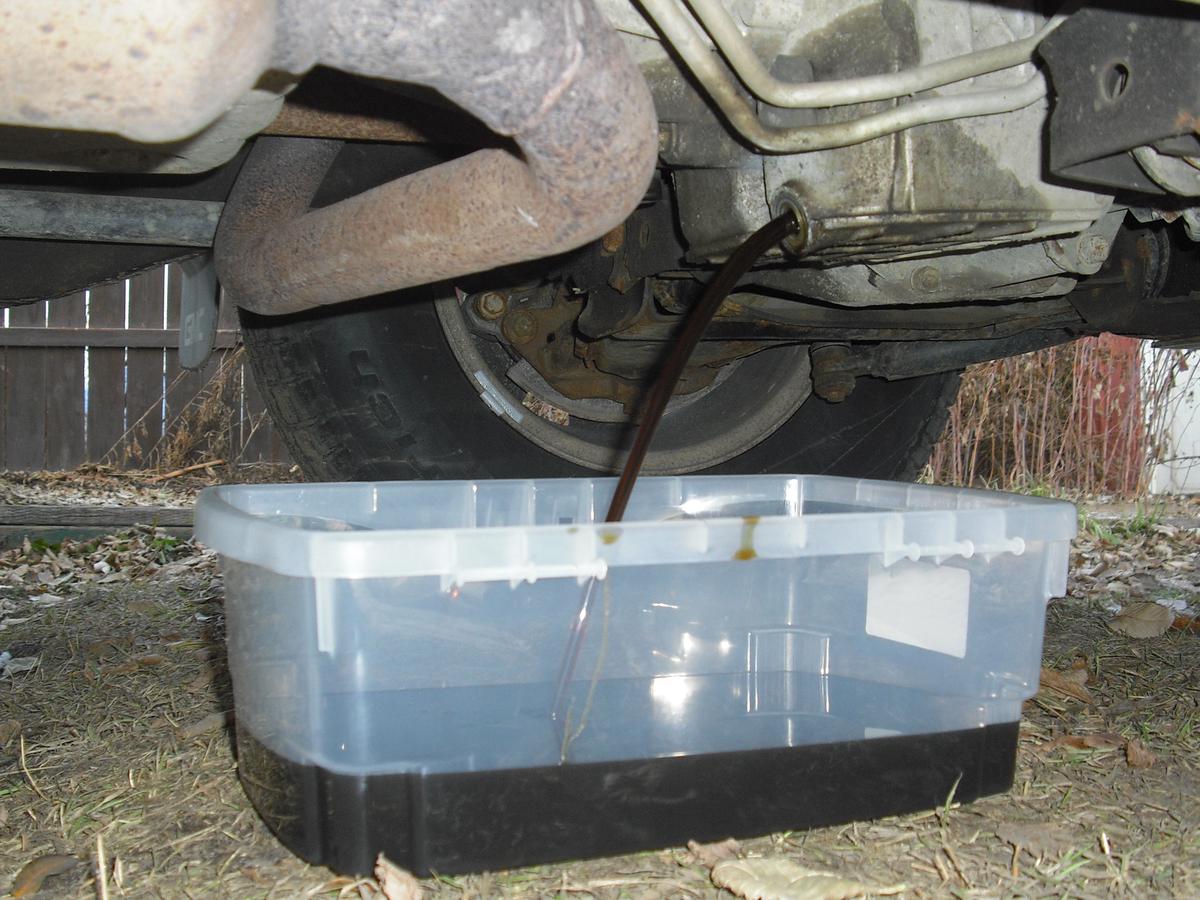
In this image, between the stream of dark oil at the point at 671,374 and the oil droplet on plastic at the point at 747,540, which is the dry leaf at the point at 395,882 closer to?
the stream of dark oil at the point at 671,374

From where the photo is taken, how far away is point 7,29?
516mm

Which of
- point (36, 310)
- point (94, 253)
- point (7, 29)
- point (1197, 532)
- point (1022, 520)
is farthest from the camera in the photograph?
point (36, 310)

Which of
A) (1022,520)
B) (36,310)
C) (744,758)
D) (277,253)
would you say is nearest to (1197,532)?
(1022,520)

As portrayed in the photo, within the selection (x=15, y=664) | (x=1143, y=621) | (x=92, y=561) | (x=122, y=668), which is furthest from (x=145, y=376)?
(x=1143, y=621)

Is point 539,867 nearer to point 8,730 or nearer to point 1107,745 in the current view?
point 1107,745

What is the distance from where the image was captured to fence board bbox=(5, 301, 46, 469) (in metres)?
5.46

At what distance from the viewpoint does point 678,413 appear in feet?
6.26

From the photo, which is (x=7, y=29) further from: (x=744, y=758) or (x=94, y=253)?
(x=94, y=253)

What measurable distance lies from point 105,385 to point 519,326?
4739mm

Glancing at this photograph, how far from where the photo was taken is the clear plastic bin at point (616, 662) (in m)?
0.85

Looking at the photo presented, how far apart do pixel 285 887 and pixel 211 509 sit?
1.08 feet

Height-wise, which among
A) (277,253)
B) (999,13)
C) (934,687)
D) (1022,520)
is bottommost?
(934,687)

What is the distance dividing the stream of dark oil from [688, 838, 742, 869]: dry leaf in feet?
0.47

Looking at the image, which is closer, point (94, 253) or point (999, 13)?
point (999, 13)
